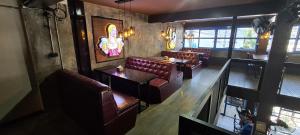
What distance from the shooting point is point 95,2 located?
374cm

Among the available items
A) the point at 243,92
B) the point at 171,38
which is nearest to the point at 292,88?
the point at 243,92

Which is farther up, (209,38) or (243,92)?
(209,38)

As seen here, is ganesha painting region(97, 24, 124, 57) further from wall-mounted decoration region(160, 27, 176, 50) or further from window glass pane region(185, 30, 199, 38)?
window glass pane region(185, 30, 199, 38)

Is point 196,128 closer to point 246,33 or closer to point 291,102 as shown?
point 291,102

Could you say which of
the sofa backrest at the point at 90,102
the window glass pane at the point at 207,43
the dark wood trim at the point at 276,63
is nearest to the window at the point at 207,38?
the window glass pane at the point at 207,43

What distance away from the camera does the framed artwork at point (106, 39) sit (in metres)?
4.02

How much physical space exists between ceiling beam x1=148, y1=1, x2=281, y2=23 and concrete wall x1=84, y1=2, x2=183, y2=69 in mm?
802

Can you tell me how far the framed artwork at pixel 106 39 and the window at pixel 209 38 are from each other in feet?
18.3

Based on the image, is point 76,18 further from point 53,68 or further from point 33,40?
point 53,68

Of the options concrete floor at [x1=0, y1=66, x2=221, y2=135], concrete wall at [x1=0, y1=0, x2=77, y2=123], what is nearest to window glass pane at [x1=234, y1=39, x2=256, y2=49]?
concrete floor at [x1=0, y1=66, x2=221, y2=135]

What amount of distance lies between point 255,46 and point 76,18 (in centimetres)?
843

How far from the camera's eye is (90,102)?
206 cm

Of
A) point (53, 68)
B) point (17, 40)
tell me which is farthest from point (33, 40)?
point (53, 68)

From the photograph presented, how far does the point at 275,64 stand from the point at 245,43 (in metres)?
6.32
